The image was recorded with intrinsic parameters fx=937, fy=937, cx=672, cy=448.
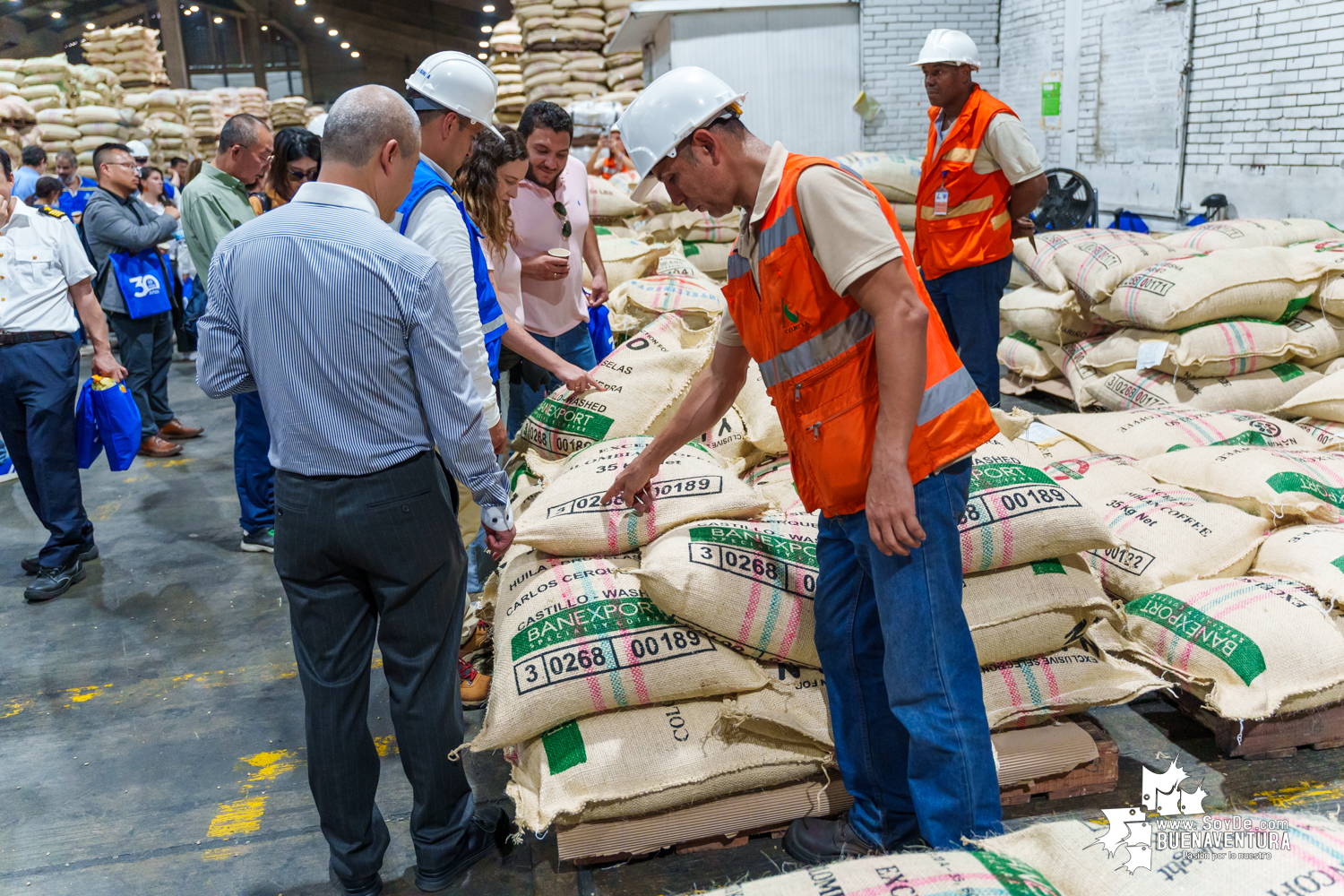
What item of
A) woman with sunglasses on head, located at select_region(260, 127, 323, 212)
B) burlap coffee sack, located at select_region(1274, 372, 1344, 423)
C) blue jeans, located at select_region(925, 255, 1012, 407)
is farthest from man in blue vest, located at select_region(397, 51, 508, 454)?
burlap coffee sack, located at select_region(1274, 372, 1344, 423)

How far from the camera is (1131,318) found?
4.67 m

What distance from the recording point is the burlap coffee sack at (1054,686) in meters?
2.26

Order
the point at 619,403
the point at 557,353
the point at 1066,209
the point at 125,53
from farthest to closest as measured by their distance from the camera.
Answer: the point at 125,53 → the point at 1066,209 → the point at 557,353 → the point at 619,403

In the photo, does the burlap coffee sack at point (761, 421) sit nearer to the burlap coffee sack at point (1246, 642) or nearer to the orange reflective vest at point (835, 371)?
the burlap coffee sack at point (1246, 642)

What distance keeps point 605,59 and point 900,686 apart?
34.3ft

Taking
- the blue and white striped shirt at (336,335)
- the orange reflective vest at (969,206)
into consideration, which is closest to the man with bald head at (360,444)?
the blue and white striped shirt at (336,335)

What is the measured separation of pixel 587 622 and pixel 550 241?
1915 millimetres

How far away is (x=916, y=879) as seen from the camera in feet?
4.14

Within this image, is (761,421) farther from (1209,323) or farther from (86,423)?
(86,423)

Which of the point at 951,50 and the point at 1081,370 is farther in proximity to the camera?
the point at 1081,370

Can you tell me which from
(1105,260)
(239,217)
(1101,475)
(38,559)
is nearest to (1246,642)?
(1101,475)

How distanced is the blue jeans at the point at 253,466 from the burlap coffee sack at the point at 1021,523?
3.02 meters

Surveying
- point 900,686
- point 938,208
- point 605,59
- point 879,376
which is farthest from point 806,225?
point 605,59

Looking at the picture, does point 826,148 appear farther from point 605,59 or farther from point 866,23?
point 605,59
